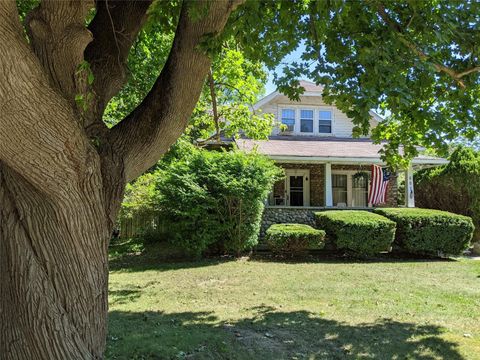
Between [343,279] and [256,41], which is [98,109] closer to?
[256,41]

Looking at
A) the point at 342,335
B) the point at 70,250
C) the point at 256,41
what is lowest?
the point at 342,335

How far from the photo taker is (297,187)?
2195 centimetres

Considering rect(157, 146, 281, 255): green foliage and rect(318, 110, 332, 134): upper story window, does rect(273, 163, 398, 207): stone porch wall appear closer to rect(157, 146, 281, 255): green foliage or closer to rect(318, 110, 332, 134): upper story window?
rect(318, 110, 332, 134): upper story window

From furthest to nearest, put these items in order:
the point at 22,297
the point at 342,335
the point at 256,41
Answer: the point at 342,335 < the point at 256,41 < the point at 22,297

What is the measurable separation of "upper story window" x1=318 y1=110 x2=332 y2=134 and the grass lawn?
10464mm

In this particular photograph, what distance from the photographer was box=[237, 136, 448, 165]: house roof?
733 inches

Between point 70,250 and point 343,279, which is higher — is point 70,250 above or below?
above

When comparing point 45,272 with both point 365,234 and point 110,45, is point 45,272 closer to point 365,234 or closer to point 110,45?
point 110,45

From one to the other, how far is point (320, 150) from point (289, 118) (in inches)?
125

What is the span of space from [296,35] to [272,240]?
9.24 m

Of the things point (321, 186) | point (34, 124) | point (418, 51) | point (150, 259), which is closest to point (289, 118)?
point (321, 186)

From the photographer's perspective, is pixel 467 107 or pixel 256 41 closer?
pixel 256 41

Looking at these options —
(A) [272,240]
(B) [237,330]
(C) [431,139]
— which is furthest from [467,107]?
(A) [272,240]

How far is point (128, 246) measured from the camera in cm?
1722
